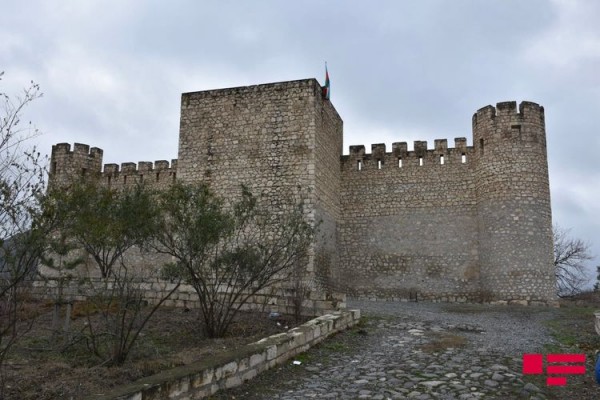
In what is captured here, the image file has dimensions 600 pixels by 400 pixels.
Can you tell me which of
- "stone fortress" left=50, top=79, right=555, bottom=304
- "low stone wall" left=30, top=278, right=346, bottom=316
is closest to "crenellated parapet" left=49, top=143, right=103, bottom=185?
"stone fortress" left=50, top=79, right=555, bottom=304

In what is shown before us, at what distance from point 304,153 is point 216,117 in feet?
12.1

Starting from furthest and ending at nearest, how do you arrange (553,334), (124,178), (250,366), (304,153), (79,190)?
(124,178)
(304,153)
(553,334)
(79,190)
(250,366)

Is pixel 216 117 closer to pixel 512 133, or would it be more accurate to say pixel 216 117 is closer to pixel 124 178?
pixel 124 178

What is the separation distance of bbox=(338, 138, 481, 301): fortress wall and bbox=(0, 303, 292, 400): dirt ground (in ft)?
A: 32.1

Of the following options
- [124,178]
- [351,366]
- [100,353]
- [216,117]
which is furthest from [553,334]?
[124,178]

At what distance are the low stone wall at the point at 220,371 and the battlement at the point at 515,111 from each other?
12.8 metres

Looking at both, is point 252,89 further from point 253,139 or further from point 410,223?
point 410,223

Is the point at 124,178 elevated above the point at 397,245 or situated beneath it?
elevated above

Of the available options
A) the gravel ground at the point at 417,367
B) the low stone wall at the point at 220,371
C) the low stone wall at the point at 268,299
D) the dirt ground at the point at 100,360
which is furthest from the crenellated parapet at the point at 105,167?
the low stone wall at the point at 220,371

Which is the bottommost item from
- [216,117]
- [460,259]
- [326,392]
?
[326,392]

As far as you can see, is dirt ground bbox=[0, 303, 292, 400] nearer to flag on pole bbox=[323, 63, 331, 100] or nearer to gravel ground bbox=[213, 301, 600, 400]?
gravel ground bbox=[213, 301, 600, 400]

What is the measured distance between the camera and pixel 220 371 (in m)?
6.20

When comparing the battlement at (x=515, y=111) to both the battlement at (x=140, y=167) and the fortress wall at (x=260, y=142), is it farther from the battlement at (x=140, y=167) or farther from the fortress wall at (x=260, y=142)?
the battlement at (x=140, y=167)

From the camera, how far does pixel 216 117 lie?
63.2 ft
